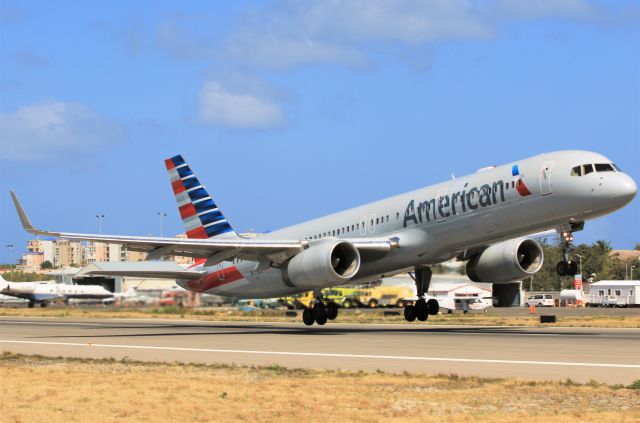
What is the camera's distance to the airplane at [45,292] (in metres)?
113

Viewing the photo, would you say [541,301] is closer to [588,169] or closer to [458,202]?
[458,202]

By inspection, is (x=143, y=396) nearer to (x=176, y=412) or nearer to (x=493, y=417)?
(x=176, y=412)

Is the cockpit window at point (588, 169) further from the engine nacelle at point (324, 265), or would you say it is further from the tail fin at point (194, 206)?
the tail fin at point (194, 206)

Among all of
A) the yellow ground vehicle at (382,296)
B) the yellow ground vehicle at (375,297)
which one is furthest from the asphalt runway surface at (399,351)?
the yellow ground vehicle at (382,296)

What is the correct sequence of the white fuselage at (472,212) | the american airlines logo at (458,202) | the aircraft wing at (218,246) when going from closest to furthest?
the white fuselage at (472,212)
the american airlines logo at (458,202)
the aircraft wing at (218,246)

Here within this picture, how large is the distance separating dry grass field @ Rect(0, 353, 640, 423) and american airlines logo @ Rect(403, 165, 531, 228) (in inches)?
668

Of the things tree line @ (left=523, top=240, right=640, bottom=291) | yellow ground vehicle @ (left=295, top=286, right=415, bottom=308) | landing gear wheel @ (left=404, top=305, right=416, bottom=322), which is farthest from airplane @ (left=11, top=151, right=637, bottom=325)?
tree line @ (left=523, top=240, right=640, bottom=291)

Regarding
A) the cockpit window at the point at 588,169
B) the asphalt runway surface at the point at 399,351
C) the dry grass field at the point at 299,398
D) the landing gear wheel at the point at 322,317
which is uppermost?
the cockpit window at the point at 588,169

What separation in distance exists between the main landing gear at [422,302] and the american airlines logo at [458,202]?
142 inches

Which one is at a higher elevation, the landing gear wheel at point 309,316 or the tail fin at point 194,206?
the tail fin at point 194,206

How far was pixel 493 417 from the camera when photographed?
1312cm

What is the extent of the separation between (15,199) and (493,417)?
26866mm

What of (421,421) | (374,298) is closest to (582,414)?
(421,421)

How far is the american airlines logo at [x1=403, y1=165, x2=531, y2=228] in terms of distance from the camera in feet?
113
